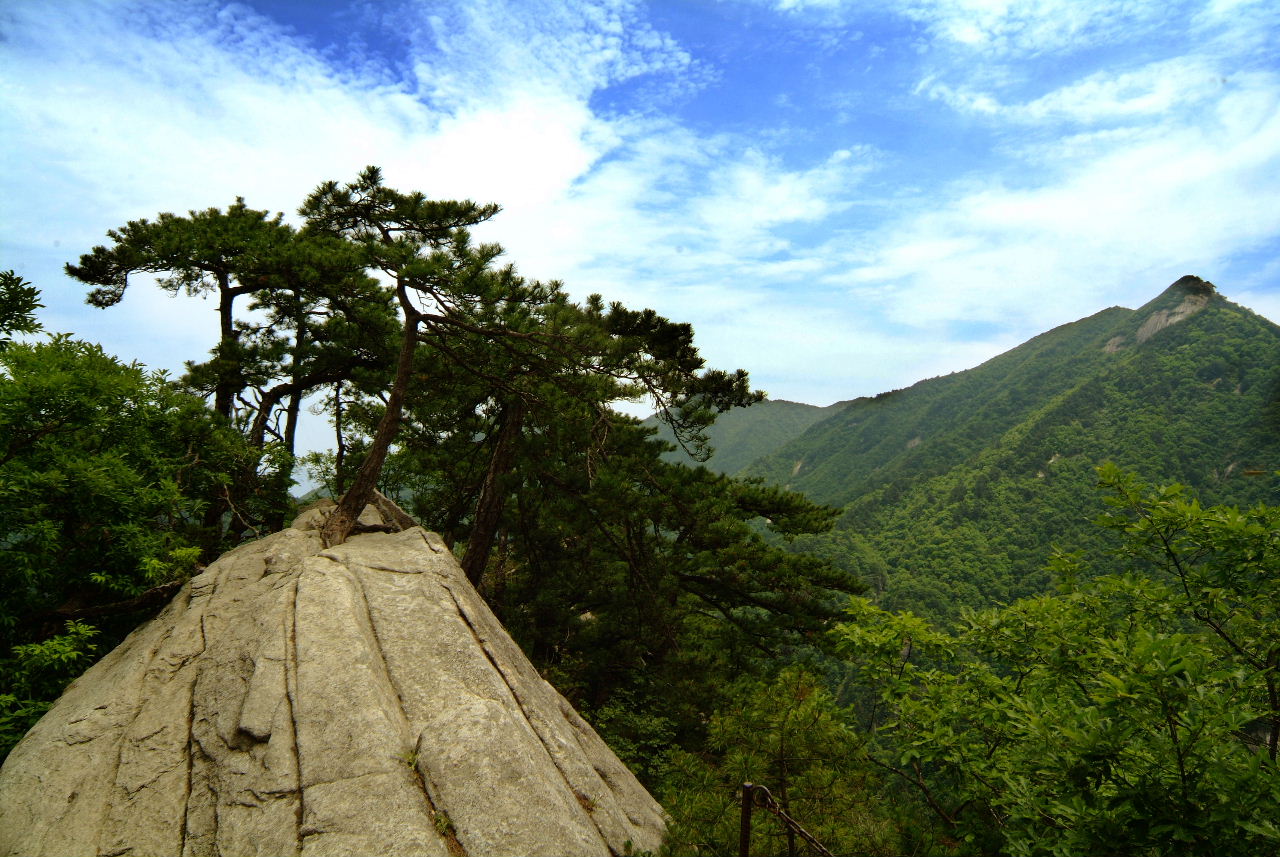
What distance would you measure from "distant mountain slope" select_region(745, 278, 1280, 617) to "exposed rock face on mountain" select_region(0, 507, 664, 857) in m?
63.9

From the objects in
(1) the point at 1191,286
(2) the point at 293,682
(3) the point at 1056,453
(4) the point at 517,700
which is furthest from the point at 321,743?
(1) the point at 1191,286

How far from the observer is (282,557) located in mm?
9188

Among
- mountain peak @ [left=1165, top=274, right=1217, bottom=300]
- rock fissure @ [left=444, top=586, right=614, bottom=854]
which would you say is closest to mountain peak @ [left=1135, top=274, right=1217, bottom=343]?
mountain peak @ [left=1165, top=274, right=1217, bottom=300]

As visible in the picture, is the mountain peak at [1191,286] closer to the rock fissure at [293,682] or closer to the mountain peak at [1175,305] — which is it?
the mountain peak at [1175,305]

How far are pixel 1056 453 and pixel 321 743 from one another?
11755 centimetres

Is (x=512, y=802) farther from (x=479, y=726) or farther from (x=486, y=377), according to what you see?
(x=486, y=377)

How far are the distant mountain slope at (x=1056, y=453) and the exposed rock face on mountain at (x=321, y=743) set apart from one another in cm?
6386

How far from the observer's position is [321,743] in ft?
20.1

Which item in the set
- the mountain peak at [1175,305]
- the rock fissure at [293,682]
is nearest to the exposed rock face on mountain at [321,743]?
the rock fissure at [293,682]

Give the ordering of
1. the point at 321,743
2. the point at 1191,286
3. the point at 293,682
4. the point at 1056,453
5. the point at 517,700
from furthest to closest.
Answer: the point at 1191,286 → the point at 1056,453 → the point at 517,700 → the point at 293,682 → the point at 321,743

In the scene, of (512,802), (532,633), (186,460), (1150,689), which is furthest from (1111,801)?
(186,460)

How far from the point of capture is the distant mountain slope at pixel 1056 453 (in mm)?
77188

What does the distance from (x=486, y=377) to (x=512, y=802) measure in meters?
7.81

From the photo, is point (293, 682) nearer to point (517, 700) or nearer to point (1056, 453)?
point (517, 700)
